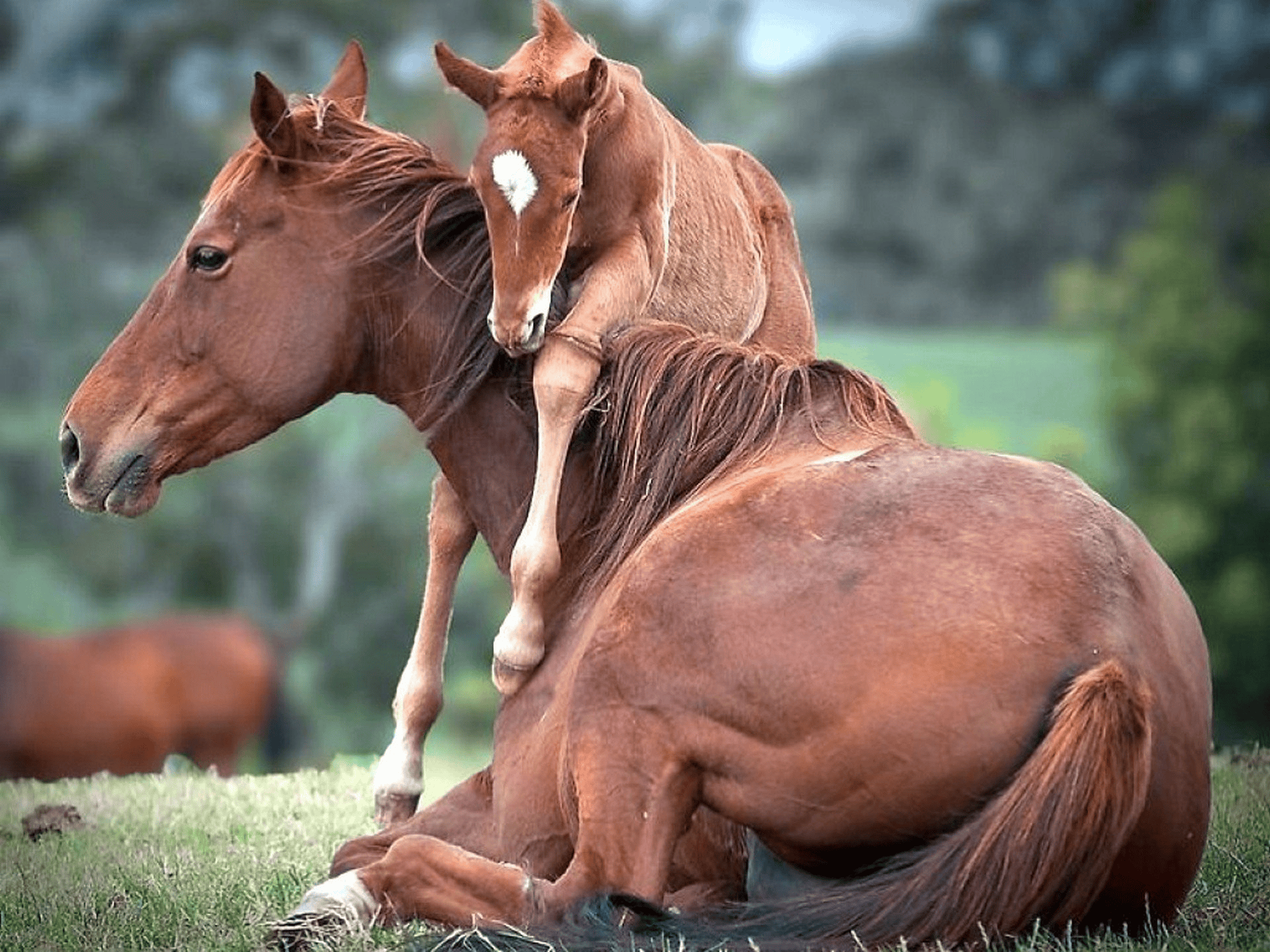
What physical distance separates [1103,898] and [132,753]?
50.8ft

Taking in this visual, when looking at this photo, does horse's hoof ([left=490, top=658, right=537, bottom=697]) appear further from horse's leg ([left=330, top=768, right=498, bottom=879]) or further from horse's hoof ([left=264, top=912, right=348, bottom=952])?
horse's hoof ([left=264, top=912, right=348, bottom=952])

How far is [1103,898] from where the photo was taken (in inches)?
147

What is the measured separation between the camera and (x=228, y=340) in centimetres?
483

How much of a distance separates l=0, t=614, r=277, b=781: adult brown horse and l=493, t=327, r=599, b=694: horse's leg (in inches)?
538

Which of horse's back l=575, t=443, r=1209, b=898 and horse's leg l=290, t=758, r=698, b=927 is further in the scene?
horse's leg l=290, t=758, r=698, b=927

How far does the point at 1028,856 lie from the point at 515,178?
2.12 meters

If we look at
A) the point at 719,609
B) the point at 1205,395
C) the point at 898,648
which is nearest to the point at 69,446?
the point at 719,609

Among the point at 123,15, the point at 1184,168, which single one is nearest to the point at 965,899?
the point at 123,15

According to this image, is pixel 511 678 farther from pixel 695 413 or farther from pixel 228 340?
pixel 228 340

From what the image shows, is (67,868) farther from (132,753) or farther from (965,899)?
(132,753)

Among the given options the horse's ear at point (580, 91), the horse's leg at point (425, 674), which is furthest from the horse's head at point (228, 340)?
the horse's ear at point (580, 91)

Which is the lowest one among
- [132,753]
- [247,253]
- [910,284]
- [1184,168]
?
[132,753]

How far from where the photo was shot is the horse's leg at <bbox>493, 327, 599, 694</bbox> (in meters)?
4.53

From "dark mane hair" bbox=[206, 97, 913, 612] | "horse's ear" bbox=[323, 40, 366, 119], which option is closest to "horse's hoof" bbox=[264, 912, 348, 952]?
"dark mane hair" bbox=[206, 97, 913, 612]
